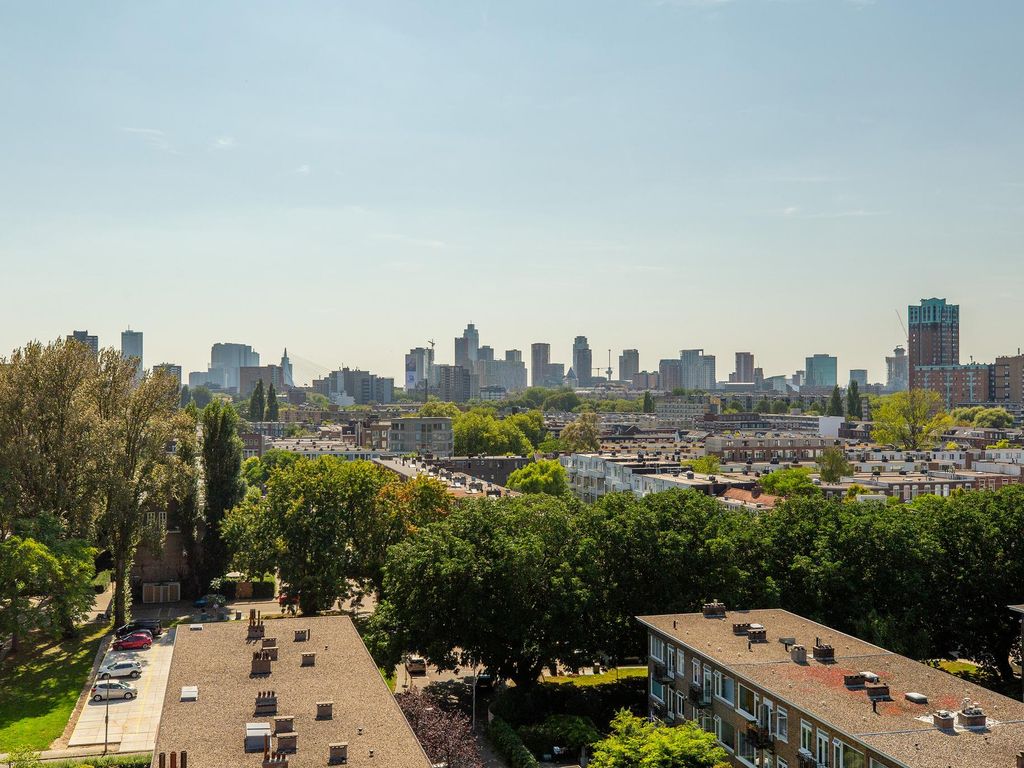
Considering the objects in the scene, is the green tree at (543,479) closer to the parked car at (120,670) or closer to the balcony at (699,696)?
the parked car at (120,670)

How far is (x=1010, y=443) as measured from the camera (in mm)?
136875

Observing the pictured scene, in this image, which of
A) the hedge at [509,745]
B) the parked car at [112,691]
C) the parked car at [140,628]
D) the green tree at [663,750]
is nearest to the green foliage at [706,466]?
the parked car at [140,628]

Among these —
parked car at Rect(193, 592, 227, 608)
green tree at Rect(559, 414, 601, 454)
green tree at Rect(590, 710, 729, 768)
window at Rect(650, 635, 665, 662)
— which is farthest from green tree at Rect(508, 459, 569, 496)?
green tree at Rect(590, 710, 729, 768)

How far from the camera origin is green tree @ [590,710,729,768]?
27953 millimetres

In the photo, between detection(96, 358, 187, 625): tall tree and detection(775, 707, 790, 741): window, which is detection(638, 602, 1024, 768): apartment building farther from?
detection(96, 358, 187, 625): tall tree

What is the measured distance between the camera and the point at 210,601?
6044 centimetres

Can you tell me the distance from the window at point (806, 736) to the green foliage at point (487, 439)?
373 feet

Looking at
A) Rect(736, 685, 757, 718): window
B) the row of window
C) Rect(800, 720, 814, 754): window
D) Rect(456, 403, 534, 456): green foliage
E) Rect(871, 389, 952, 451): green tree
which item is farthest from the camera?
Rect(871, 389, 952, 451): green tree

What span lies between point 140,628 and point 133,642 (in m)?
2.87

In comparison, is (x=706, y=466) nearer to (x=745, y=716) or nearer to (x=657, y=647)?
(x=657, y=647)

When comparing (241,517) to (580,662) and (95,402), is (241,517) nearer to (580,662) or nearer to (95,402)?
(95,402)

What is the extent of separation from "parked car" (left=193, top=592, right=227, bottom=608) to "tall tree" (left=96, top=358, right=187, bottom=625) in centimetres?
491

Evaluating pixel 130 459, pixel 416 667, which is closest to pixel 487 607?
pixel 416 667

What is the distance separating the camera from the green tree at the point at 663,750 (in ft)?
91.7
